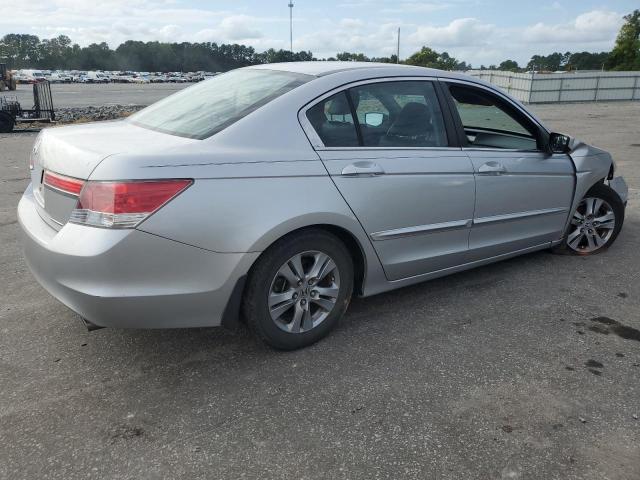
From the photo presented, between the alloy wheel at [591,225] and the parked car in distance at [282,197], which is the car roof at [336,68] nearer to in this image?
the parked car in distance at [282,197]

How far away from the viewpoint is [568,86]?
104 ft

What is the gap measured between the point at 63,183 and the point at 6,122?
1695cm

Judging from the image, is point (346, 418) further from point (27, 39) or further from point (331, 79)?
point (27, 39)

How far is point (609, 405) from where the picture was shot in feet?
9.13

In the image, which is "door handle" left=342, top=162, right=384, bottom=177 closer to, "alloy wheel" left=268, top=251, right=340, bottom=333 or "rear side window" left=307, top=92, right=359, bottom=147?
"rear side window" left=307, top=92, right=359, bottom=147

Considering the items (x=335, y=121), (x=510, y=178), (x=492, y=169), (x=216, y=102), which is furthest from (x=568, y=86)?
(x=216, y=102)

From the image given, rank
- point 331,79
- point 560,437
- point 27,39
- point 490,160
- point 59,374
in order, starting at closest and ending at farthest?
1. point 560,437
2. point 59,374
3. point 331,79
4. point 490,160
5. point 27,39

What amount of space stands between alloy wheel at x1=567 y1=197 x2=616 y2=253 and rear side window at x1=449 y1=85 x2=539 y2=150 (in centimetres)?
90

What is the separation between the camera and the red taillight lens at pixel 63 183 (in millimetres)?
2723

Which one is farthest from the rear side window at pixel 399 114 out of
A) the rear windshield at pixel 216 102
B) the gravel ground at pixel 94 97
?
the gravel ground at pixel 94 97

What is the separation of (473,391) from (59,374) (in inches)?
87.8

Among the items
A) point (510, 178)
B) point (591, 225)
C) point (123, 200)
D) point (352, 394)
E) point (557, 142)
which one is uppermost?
point (557, 142)

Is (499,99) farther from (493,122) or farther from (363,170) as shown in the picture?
(363,170)

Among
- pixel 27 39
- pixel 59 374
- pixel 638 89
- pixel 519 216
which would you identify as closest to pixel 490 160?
pixel 519 216
